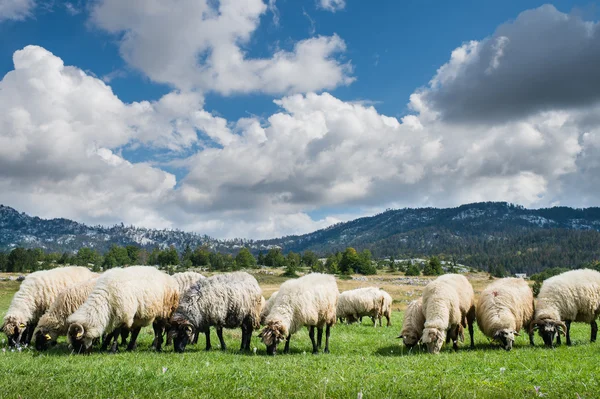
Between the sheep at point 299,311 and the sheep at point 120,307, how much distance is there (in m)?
4.96

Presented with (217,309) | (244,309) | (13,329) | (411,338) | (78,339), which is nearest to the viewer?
(78,339)

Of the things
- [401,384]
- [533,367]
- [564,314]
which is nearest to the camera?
[401,384]

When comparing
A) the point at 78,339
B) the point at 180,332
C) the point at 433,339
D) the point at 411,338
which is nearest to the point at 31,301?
the point at 78,339

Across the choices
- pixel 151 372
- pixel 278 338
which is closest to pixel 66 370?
pixel 151 372

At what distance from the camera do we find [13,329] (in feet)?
55.8

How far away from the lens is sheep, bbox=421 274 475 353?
1634 cm

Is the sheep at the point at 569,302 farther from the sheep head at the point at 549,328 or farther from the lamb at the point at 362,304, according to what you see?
the lamb at the point at 362,304

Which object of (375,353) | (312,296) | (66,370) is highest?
(312,296)

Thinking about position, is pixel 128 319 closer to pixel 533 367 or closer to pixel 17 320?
pixel 17 320

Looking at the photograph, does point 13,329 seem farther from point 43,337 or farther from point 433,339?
point 433,339

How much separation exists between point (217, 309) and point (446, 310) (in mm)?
10206

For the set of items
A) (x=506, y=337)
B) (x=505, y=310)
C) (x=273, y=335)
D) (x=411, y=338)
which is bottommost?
(x=411, y=338)

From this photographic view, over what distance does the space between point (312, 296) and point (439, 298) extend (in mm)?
5766

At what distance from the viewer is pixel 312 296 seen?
17.4 metres
